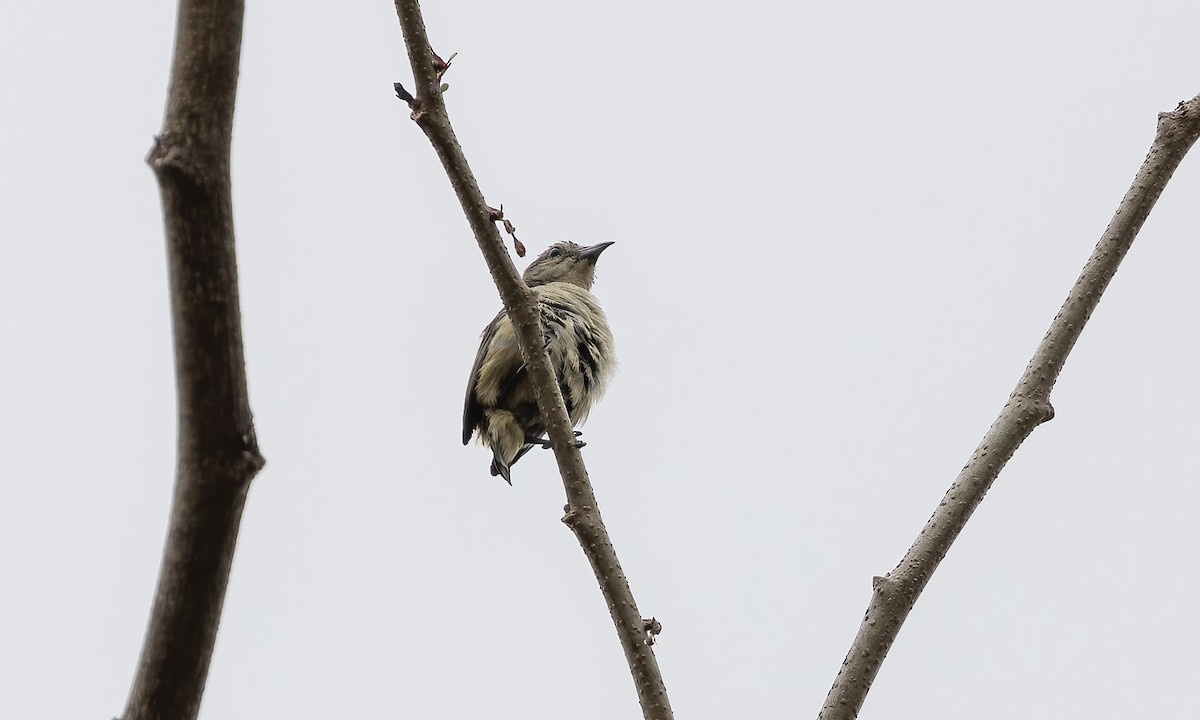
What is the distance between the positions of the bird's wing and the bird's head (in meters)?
1.56

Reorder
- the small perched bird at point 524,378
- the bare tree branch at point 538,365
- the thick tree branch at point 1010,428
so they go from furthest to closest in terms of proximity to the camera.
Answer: the small perched bird at point 524,378 < the thick tree branch at point 1010,428 < the bare tree branch at point 538,365

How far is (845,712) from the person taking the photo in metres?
3.41

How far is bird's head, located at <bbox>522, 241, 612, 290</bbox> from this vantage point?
8.77 m

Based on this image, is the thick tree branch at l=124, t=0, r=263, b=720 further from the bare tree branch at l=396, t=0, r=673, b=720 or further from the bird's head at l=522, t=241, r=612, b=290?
the bird's head at l=522, t=241, r=612, b=290

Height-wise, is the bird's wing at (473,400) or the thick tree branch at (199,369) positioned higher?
the bird's wing at (473,400)

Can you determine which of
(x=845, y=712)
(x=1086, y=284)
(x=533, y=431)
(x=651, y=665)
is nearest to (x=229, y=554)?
(x=651, y=665)

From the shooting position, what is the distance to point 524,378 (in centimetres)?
674

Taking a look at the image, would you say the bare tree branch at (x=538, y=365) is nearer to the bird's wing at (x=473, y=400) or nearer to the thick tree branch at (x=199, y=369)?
the thick tree branch at (x=199, y=369)

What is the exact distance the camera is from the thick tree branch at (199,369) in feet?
5.73

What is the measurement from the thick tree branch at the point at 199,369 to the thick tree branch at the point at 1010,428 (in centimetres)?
207

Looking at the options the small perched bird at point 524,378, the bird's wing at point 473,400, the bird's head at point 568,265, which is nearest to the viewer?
the small perched bird at point 524,378

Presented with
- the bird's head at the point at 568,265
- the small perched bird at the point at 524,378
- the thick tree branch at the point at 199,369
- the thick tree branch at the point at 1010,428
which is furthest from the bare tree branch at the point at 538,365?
the bird's head at the point at 568,265

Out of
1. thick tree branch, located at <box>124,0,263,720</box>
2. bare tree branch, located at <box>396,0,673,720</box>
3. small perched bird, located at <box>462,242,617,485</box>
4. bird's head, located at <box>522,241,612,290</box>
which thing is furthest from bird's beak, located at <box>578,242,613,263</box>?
thick tree branch, located at <box>124,0,263,720</box>

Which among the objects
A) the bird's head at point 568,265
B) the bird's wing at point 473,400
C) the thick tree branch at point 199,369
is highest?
the bird's head at point 568,265
